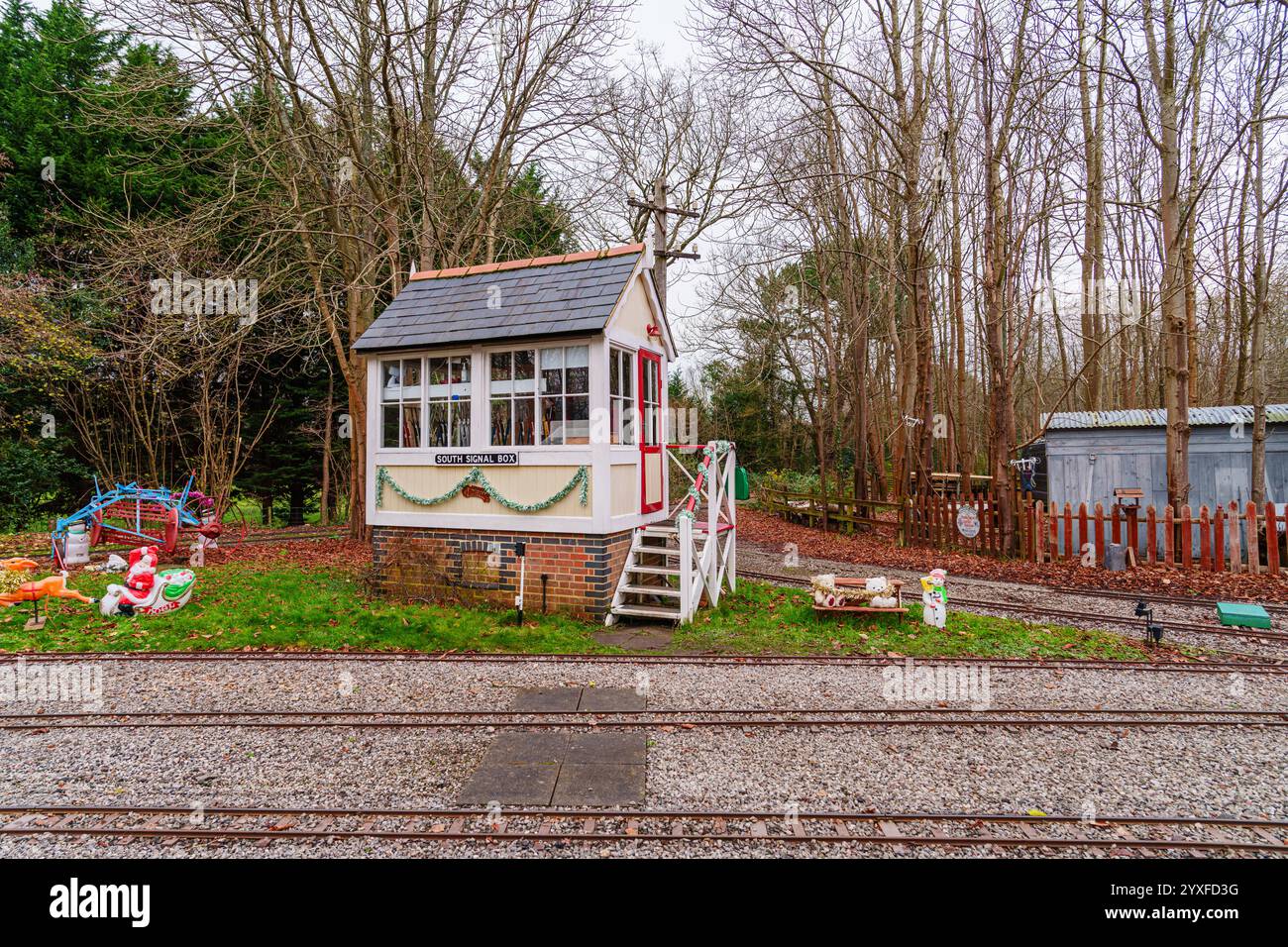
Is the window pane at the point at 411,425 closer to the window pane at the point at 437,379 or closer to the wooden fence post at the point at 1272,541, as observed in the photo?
the window pane at the point at 437,379

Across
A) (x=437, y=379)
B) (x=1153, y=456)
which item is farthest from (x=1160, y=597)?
(x=437, y=379)

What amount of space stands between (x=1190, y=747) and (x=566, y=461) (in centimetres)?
713

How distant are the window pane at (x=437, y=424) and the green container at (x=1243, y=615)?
11.2 metres

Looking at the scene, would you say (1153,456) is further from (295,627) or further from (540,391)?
(295,627)

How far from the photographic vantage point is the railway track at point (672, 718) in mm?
5605

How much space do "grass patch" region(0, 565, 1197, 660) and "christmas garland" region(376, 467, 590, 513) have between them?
1.55 metres

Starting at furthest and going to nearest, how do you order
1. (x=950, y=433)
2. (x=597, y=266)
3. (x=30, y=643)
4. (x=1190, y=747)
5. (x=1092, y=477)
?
(x=950, y=433)
(x=1092, y=477)
(x=597, y=266)
(x=30, y=643)
(x=1190, y=747)

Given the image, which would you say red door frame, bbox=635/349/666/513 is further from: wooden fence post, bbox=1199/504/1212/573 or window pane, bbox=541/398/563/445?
wooden fence post, bbox=1199/504/1212/573

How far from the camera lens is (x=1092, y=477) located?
49.7 feet

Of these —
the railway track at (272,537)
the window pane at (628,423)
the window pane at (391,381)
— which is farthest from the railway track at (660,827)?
the railway track at (272,537)

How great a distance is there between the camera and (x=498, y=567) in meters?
9.44

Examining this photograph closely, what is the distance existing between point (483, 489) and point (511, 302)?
2.91 m
